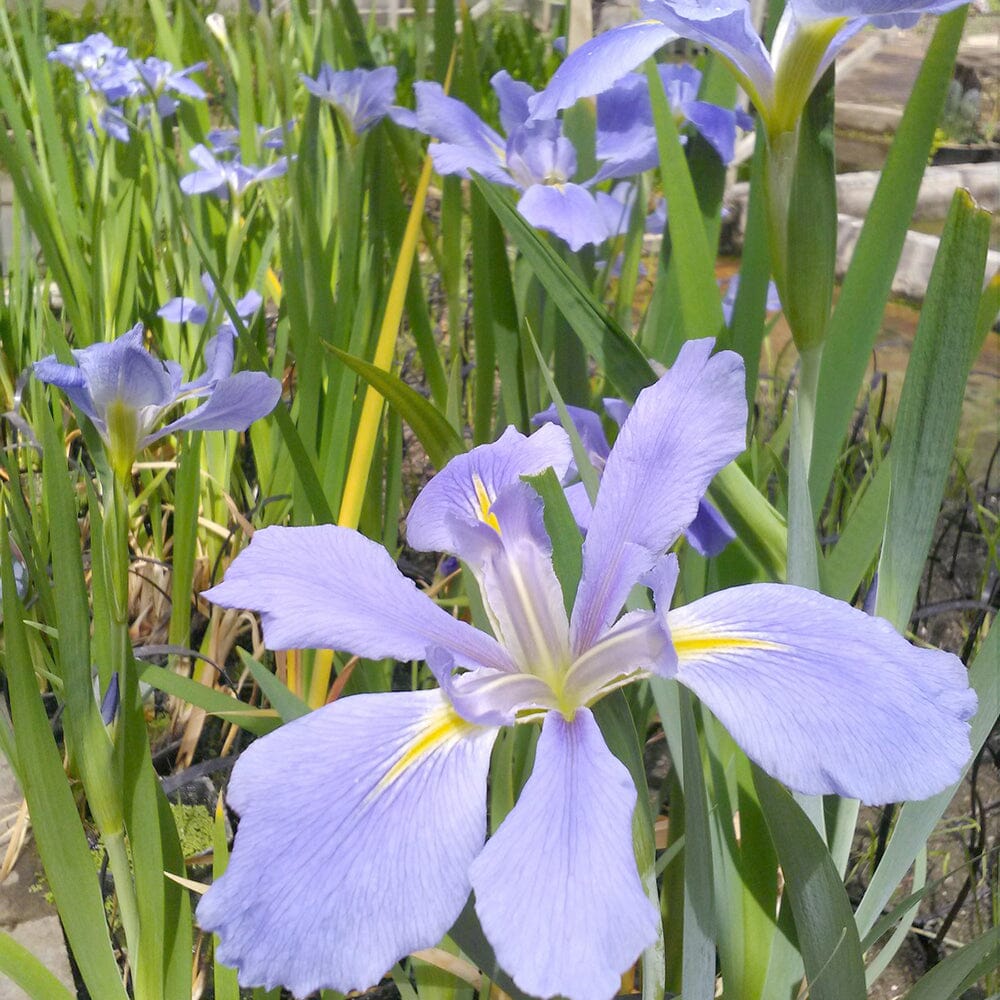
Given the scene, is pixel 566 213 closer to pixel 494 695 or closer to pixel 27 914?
pixel 494 695

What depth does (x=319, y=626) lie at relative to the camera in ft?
1.65

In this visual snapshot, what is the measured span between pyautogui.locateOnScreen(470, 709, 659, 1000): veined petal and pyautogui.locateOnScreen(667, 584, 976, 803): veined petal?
0.07 meters

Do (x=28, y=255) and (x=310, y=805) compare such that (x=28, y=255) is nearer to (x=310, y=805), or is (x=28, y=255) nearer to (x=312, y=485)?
(x=312, y=485)

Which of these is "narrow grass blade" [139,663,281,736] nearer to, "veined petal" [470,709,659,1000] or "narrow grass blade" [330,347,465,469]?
"narrow grass blade" [330,347,465,469]

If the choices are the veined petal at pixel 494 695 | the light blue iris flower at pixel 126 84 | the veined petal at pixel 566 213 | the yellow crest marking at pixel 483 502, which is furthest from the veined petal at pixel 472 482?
the light blue iris flower at pixel 126 84

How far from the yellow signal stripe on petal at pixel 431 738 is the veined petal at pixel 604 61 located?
1.22 ft

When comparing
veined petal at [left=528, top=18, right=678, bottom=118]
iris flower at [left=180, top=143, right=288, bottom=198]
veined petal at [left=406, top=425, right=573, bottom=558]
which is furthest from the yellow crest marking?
iris flower at [left=180, top=143, right=288, bottom=198]

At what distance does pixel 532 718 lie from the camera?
51 cm

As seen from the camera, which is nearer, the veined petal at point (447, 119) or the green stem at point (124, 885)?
the green stem at point (124, 885)

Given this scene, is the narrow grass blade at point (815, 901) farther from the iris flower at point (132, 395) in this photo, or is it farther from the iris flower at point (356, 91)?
the iris flower at point (356, 91)

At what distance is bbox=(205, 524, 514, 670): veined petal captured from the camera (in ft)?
1.66

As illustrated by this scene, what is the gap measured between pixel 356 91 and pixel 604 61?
1057mm

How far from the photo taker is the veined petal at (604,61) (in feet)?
2.05

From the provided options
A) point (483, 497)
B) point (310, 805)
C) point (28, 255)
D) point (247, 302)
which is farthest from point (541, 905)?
point (28, 255)
